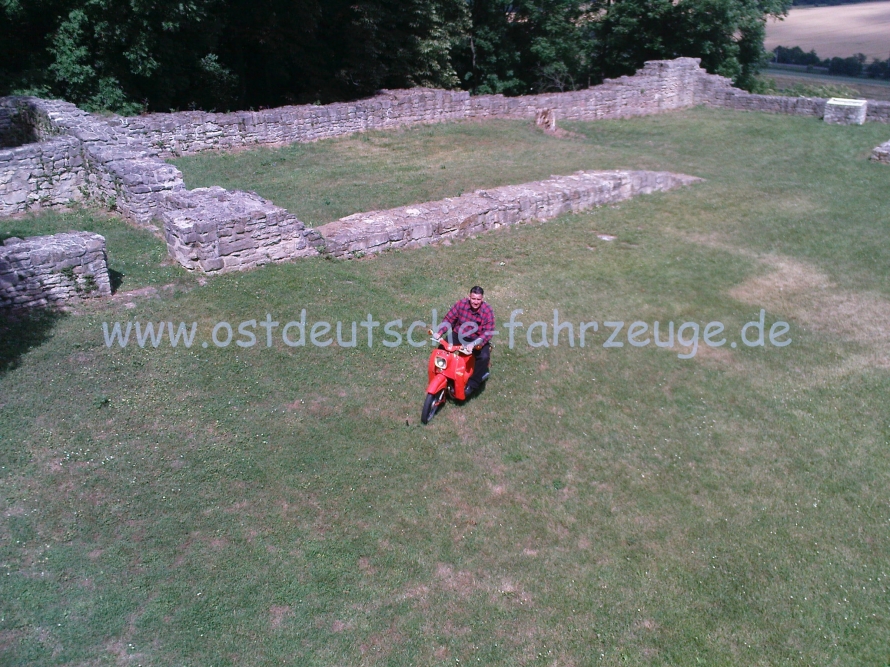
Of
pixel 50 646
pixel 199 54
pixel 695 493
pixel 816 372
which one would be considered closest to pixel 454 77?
pixel 199 54

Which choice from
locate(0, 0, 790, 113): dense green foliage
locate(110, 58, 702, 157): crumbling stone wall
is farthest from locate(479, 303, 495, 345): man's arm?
locate(0, 0, 790, 113): dense green foliage

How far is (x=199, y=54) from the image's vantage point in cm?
2188

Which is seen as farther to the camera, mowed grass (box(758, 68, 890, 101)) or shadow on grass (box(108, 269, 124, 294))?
mowed grass (box(758, 68, 890, 101))

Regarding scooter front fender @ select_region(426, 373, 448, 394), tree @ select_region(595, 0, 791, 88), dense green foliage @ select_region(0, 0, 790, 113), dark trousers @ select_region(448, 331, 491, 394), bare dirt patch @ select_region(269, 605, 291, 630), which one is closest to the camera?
bare dirt patch @ select_region(269, 605, 291, 630)

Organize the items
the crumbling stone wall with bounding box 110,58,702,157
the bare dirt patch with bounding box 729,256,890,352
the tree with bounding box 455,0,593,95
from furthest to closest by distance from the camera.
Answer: the tree with bounding box 455,0,593,95 < the crumbling stone wall with bounding box 110,58,702,157 < the bare dirt patch with bounding box 729,256,890,352

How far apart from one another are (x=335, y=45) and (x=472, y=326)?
20.3 metres

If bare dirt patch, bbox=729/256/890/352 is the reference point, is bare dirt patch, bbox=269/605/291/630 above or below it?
below

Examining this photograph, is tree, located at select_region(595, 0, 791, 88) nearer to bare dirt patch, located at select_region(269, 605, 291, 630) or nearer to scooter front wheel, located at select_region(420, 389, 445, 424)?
scooter front wheel, located at select_region(420, 389, 445, 424)

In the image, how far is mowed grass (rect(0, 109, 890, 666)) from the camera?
5.29m

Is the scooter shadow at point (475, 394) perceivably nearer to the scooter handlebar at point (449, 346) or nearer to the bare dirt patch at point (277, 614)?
the scooter handlebar at point (449, 346)

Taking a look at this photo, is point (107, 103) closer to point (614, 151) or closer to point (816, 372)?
point (614, 151)

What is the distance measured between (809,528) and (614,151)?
13.9 metres

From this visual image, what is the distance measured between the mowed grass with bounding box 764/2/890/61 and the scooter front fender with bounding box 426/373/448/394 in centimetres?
4939

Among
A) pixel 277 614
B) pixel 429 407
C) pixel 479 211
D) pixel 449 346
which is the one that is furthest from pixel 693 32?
pixel 277 614
